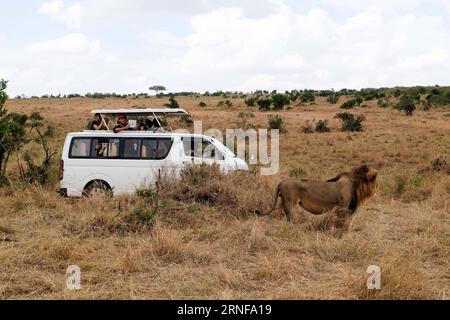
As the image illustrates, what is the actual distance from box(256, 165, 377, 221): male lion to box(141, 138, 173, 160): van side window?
11.8 feet

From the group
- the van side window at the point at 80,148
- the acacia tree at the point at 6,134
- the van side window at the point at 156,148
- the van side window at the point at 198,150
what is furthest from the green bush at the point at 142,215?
the acacia tree at the point at 6,134

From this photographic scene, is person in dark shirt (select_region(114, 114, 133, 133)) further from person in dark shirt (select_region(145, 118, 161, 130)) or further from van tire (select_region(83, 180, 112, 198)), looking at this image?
van tire (select_region(83, 180, 112, 198))

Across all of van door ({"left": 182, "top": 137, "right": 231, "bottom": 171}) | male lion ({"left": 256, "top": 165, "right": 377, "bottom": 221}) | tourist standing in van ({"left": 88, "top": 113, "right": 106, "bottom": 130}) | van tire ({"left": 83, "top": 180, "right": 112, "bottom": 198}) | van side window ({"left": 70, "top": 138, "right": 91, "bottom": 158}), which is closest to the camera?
male lion ({"left": 256, "top": 165, "right": 377, "bottom": 221})

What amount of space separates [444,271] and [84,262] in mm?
4481

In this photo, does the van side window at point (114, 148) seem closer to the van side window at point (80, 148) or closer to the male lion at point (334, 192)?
the van side window at point (80, 148)

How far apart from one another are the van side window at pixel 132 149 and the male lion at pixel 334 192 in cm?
411

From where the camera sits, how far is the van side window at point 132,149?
11945mm

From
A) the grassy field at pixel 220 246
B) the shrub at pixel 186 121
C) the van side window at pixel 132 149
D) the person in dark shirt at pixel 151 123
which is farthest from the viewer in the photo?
the shrub at pixel 186 121

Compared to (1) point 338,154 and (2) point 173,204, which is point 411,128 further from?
(2) point 173,204

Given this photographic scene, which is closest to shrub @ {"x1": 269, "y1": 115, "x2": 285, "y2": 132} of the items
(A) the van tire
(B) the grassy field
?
(B) the grassy field

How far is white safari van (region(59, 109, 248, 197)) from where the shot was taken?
11.8 metres

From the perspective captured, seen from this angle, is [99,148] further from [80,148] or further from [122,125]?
[122,125]
